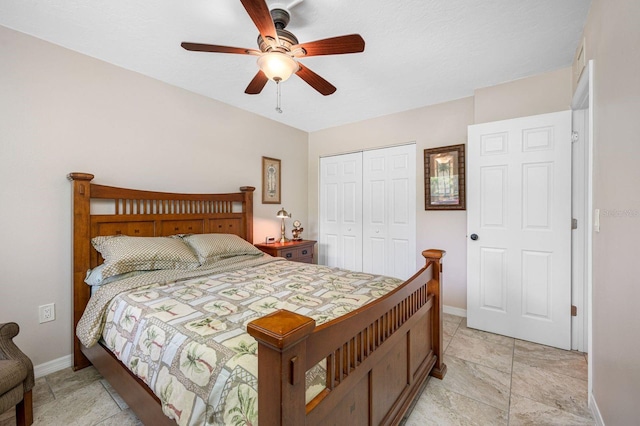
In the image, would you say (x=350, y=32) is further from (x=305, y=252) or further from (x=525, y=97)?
(x=305, y=252)

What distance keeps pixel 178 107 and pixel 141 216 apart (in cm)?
119

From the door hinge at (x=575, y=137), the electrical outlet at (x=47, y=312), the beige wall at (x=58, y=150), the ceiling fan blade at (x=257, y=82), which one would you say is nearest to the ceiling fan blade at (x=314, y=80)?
the ceiling fan blade at (x=257, y=82)

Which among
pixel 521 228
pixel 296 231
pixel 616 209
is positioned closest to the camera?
pixel 616 209

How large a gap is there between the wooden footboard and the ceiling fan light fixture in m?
1.48

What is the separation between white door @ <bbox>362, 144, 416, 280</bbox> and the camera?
353 centimetres

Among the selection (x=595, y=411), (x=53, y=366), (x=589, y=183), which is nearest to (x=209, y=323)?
(x=53, y=366)

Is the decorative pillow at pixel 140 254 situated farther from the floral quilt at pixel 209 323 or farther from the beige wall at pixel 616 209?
the beige wall at pixel 616 209

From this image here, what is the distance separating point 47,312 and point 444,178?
12.8 ft

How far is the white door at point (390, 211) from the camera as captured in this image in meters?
3.53

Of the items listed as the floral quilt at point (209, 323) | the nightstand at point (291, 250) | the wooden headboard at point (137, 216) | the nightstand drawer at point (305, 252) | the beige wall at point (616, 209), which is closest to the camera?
the floral quilt at point (209, 323)

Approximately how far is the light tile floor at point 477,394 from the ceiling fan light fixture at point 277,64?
7.37ft

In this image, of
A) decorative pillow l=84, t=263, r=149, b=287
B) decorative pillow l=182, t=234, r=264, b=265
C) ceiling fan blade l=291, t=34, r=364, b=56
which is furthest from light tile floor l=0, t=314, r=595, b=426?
ceiling fan blade l=291, t=34, r=364, b=56

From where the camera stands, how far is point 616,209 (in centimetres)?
129

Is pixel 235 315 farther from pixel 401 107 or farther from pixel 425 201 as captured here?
pixel 401 107
